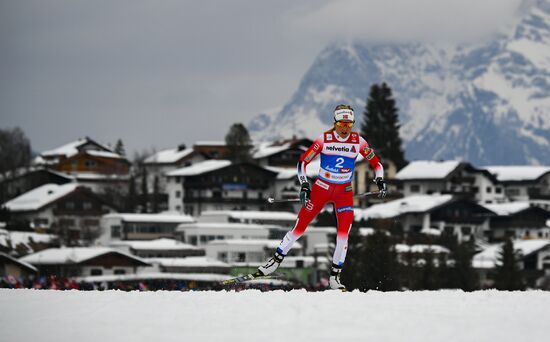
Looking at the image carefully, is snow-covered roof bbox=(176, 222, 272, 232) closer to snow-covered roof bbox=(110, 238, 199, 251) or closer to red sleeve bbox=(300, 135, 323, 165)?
snow-covered roof bbox=(110, 238, 199, 251)

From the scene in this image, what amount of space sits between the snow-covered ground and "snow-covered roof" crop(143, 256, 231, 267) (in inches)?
2663

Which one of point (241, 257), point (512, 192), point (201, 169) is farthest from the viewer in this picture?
point (512, 192)

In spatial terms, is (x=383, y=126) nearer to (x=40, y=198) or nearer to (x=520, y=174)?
(x=520, y=174)

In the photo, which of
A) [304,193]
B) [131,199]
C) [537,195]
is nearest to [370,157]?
[304,193]

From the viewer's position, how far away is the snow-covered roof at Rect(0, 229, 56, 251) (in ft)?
294

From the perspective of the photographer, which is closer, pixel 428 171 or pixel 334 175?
pixel 334 175

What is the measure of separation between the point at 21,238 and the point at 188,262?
51.9 feet

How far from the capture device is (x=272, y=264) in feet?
65.3

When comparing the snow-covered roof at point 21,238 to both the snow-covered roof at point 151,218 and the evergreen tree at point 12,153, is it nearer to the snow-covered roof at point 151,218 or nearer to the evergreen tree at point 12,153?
the snow-covered roof at point 151,218

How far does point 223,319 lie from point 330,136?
5690 millimetres

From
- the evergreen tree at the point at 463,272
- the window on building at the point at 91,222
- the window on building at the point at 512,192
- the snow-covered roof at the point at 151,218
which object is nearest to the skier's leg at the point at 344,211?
the evergreen tree at the point at 463,272

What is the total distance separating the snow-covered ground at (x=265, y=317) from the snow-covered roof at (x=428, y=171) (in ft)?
382

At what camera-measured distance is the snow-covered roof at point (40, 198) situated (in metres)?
118

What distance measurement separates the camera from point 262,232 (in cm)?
10138
